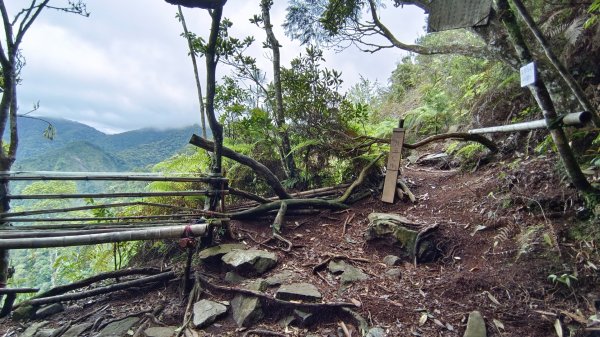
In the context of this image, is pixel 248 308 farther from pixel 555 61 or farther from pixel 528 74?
pixel 555 61

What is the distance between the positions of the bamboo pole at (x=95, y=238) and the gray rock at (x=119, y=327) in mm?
1119

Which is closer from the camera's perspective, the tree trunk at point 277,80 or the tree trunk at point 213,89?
the tree trunk at point 213,89

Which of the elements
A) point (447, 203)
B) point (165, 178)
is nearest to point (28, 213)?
point (165, 178)

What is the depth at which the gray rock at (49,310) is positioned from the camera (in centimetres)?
306

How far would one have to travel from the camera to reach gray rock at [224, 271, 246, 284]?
10.0ft

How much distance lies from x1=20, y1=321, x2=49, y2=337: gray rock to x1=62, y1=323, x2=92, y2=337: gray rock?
33cm

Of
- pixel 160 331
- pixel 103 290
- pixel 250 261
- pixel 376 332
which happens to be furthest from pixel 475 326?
Result: pixel 103 290

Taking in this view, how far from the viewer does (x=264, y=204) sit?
14.5 ft

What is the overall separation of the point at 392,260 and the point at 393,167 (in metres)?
1.79

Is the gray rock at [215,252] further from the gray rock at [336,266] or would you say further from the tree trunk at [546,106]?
the tree trunk at [546,106]

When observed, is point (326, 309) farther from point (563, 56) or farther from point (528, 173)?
point (563, 56)

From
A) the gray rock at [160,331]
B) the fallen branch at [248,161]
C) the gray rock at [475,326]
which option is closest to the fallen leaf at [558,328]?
the gray rock at [475,326]

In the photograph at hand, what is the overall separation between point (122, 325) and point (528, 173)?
4.54 meters

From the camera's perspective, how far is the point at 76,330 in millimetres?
2750
